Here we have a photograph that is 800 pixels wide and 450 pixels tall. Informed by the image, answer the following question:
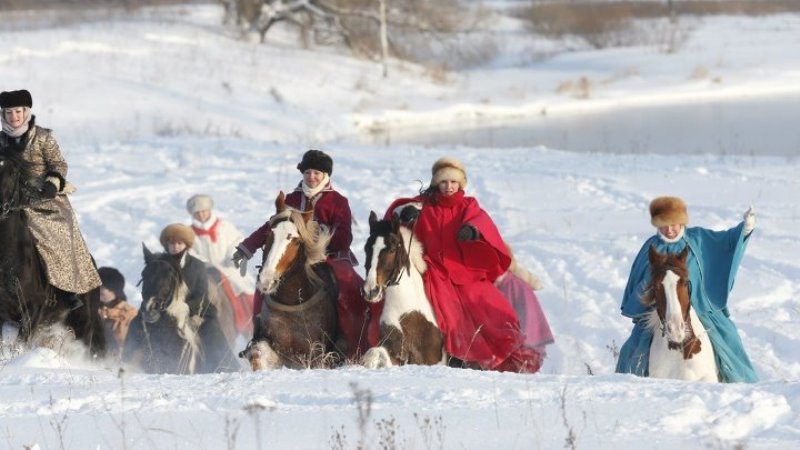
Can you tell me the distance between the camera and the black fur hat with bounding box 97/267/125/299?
1155cm

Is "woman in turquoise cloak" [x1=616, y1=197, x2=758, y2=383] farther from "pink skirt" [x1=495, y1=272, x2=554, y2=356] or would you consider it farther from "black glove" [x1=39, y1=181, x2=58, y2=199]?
"black glove" [x1=39, y1=181, x2=58, y2=199]

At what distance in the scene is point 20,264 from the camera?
9125 millimetres

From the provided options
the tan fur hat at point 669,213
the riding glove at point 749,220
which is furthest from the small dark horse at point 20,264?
the riding glove at point 749,220

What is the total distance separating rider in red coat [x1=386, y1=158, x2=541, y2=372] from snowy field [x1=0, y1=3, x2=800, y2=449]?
0.96 meters

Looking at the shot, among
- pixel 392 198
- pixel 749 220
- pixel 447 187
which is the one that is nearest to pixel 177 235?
pixel 447 187

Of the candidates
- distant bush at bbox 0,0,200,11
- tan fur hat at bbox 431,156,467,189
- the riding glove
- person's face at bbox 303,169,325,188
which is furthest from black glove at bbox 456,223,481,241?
distant bush at bbox 0,0,200,11

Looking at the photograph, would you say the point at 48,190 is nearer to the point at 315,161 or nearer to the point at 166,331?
the point at 315,161

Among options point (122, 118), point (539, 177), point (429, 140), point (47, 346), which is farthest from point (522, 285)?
A: point (122, 118)

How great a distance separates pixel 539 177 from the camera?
17.7m

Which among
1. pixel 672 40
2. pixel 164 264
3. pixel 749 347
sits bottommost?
pixel 749 347

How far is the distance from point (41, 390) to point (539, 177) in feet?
37.9

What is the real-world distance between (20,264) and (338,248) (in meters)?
2.11

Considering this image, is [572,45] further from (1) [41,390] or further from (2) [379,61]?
(1) [41,390]

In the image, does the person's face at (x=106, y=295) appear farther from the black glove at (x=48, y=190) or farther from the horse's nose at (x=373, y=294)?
the horse's nose at (x=373, y=294)
